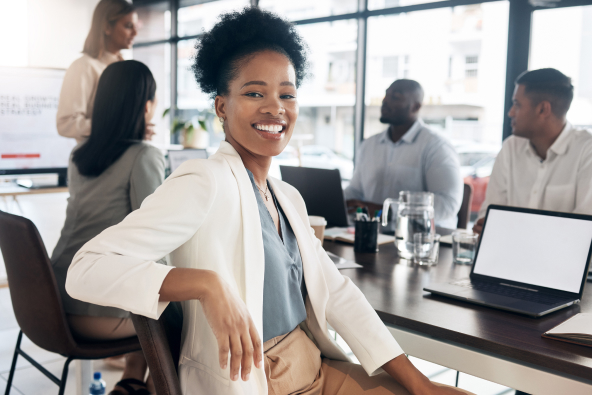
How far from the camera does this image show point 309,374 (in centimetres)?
115

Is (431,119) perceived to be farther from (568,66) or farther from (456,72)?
(568,66)

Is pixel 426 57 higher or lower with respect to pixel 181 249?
higher

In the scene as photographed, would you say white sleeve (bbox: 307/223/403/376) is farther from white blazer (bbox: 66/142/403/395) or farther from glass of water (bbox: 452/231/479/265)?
glass of water (bbox: 452/231/479/265)

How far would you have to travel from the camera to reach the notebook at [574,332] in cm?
102

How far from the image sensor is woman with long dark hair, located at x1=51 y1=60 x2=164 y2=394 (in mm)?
1917

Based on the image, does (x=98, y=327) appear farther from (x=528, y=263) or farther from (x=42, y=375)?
(x=528, y=263)

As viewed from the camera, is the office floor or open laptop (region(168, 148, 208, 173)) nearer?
the office floor

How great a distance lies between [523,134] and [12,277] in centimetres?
214

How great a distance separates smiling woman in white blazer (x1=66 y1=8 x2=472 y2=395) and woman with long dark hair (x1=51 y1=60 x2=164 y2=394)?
755 millimetres

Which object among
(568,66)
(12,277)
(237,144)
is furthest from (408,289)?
(568,66)

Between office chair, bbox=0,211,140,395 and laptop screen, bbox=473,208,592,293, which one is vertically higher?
laptop screen, bbox=473,208,592,293

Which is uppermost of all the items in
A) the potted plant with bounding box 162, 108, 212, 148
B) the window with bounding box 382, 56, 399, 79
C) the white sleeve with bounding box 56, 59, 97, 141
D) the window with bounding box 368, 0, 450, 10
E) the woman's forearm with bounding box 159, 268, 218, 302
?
the window with bounding box 368, 0, 450, 10

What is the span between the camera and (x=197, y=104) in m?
5.80

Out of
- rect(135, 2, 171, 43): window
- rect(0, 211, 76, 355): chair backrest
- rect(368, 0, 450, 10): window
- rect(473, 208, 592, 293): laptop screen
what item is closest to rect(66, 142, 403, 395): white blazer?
rect(473, 208, 592, 293): laptop screen
